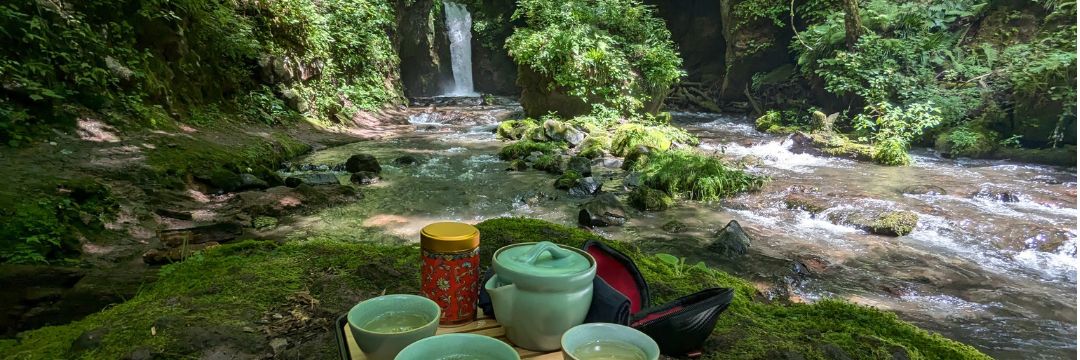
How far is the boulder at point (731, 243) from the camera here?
5000 millimetres

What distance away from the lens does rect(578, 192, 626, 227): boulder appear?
6.05m

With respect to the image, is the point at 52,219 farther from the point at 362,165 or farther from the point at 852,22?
the point at 852,22

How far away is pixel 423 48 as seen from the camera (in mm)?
25547

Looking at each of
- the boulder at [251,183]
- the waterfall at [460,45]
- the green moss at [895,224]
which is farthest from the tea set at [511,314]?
the waterfall at [460,45]

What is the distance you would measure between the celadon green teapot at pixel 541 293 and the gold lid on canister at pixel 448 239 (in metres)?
0.13

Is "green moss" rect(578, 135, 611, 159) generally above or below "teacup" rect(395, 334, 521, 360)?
below

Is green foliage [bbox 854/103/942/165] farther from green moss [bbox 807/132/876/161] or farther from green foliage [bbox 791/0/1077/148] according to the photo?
green moss [bbox 807/132/876/161]

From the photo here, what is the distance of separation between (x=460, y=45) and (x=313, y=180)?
22748 mm

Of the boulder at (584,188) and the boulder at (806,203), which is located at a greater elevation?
the boulder at (584,188)

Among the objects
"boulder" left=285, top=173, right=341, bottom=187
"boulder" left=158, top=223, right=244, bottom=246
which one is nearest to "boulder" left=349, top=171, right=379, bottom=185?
"boulder" left=285, top=173, right=341, bottom=187

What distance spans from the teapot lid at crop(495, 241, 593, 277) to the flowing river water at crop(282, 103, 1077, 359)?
126 inches

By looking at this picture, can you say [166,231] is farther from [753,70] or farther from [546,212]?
[753,70]

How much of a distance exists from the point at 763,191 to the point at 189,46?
33.0 feet

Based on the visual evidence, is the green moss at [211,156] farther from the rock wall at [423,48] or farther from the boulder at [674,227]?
the rock wall at [423,48]
